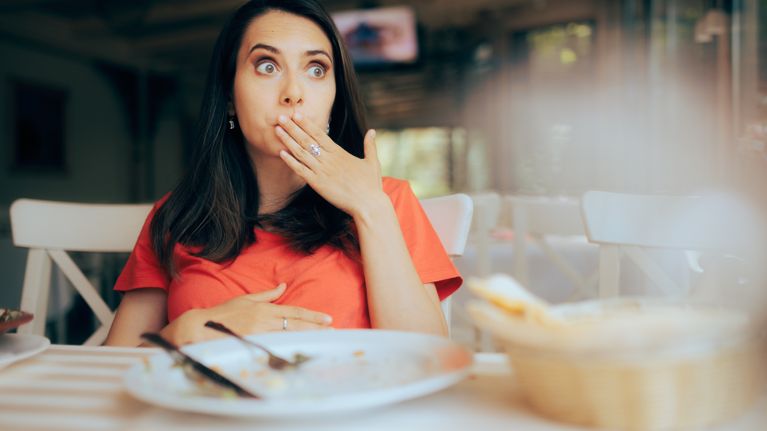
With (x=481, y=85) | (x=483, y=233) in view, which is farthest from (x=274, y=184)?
(x=481, y=85)

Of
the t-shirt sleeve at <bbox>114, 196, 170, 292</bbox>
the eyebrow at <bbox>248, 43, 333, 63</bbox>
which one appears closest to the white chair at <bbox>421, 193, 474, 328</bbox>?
the eyebrow at <bbox>248, 43, 333, 63</bbox>

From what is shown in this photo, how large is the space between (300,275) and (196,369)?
24.6 inches

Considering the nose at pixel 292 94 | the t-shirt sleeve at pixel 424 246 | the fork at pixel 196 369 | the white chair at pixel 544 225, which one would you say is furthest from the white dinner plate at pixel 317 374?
the white chair at pixel 544 225

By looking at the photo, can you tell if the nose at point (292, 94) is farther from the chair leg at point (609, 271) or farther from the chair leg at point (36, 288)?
the chair leg at point (36, 288)

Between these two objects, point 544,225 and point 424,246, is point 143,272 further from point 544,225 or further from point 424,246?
point 544,225

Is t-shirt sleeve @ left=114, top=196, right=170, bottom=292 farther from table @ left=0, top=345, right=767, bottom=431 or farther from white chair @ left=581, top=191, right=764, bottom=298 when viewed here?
white chair @ left=581, top=191, right=764, bottom=298

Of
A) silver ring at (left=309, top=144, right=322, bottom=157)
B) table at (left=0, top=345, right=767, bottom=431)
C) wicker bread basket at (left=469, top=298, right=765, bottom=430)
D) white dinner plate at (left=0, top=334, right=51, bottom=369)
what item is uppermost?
silver ring at (left=309, top=144, right=322, bottom=157)

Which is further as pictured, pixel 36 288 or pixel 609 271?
pixel 36 288

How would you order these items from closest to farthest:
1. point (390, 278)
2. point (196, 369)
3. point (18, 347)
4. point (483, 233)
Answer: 1. point (196, 369)
2. point (18, 347)
3. point (390, 278)
4. point (483, 233)

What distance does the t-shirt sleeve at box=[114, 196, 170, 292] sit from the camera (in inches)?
53.9

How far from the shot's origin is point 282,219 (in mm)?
1391

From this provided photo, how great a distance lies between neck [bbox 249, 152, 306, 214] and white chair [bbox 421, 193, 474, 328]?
315mm

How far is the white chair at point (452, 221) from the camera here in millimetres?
1411

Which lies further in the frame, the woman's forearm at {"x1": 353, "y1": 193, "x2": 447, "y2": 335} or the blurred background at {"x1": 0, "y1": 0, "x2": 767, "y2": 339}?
the blurred background at {"x1": 0, "y1": 0, "x2": 767, "y2": 339}
